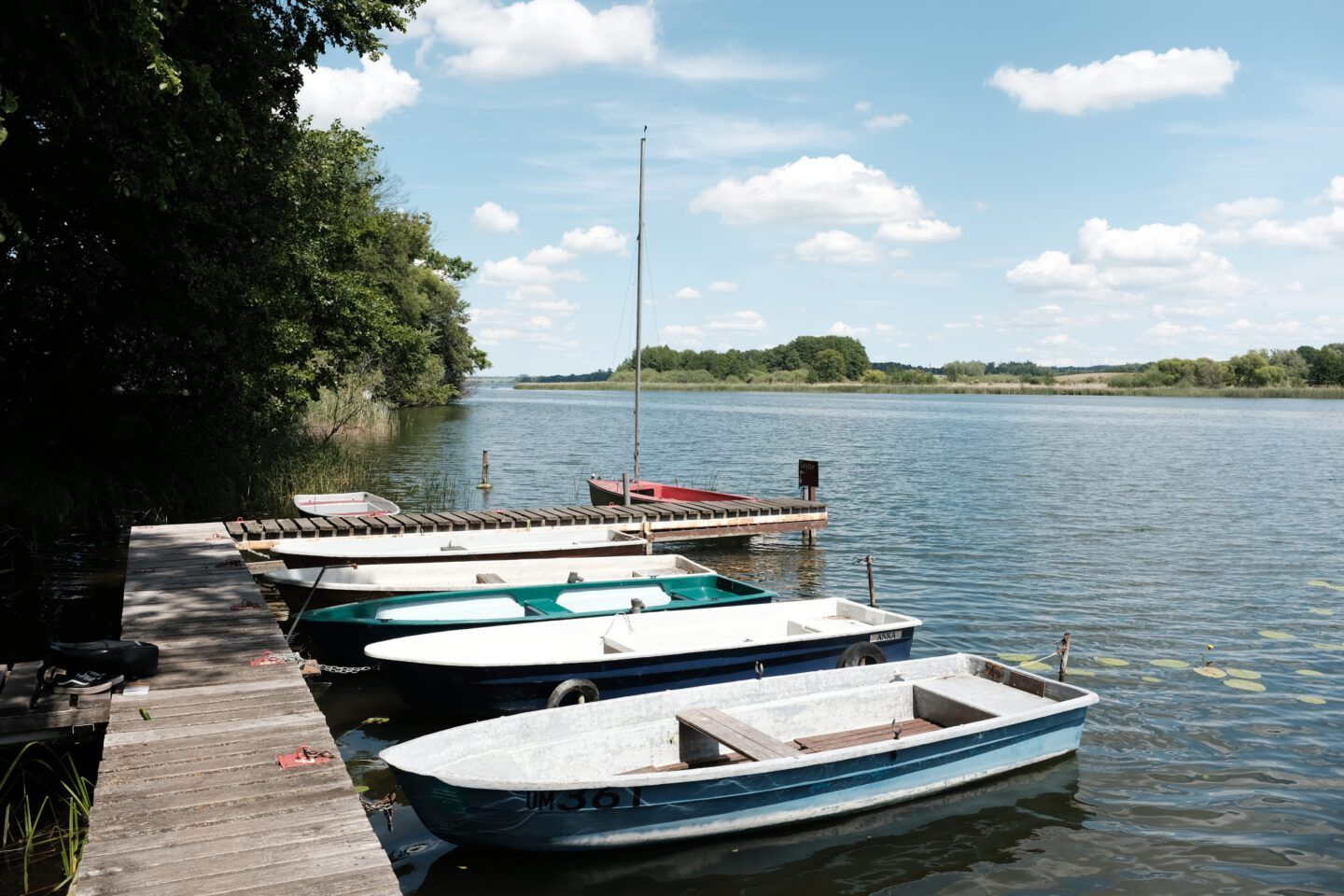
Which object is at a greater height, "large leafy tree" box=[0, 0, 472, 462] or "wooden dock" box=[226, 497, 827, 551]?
"large leafy tree" box=[0, 0, 472, 462]

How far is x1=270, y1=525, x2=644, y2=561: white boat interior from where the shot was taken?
45.2 feet

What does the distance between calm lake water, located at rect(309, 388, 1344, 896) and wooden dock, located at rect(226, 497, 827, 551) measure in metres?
0.81

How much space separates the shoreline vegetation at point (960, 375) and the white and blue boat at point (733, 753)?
343 feet

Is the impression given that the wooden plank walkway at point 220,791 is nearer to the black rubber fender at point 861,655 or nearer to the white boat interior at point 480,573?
the white boat interior at point 480,573

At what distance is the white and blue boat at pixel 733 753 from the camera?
6641mm

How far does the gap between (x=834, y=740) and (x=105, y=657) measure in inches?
240

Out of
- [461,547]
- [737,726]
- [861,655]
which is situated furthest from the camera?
[461,547]

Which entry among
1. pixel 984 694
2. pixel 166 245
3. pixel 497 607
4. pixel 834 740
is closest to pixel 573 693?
pixel 834 740

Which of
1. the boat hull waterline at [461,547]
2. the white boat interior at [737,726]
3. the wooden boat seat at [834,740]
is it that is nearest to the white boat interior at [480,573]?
the boat hull waterline at [461,547]

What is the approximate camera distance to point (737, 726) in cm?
783

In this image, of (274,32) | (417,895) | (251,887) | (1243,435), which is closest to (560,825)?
(417,895)

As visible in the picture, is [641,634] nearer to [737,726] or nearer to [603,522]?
[737,726]

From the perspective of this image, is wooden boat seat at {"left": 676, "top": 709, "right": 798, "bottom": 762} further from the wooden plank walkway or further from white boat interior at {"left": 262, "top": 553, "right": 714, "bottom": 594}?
white boat interior at {"left": 262, "top": 553, "right": 714, "bottom": 594}

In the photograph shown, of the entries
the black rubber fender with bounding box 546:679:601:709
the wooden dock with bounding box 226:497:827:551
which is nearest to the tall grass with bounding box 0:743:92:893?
the black rubber fender with bounding box 546:679:601:709
